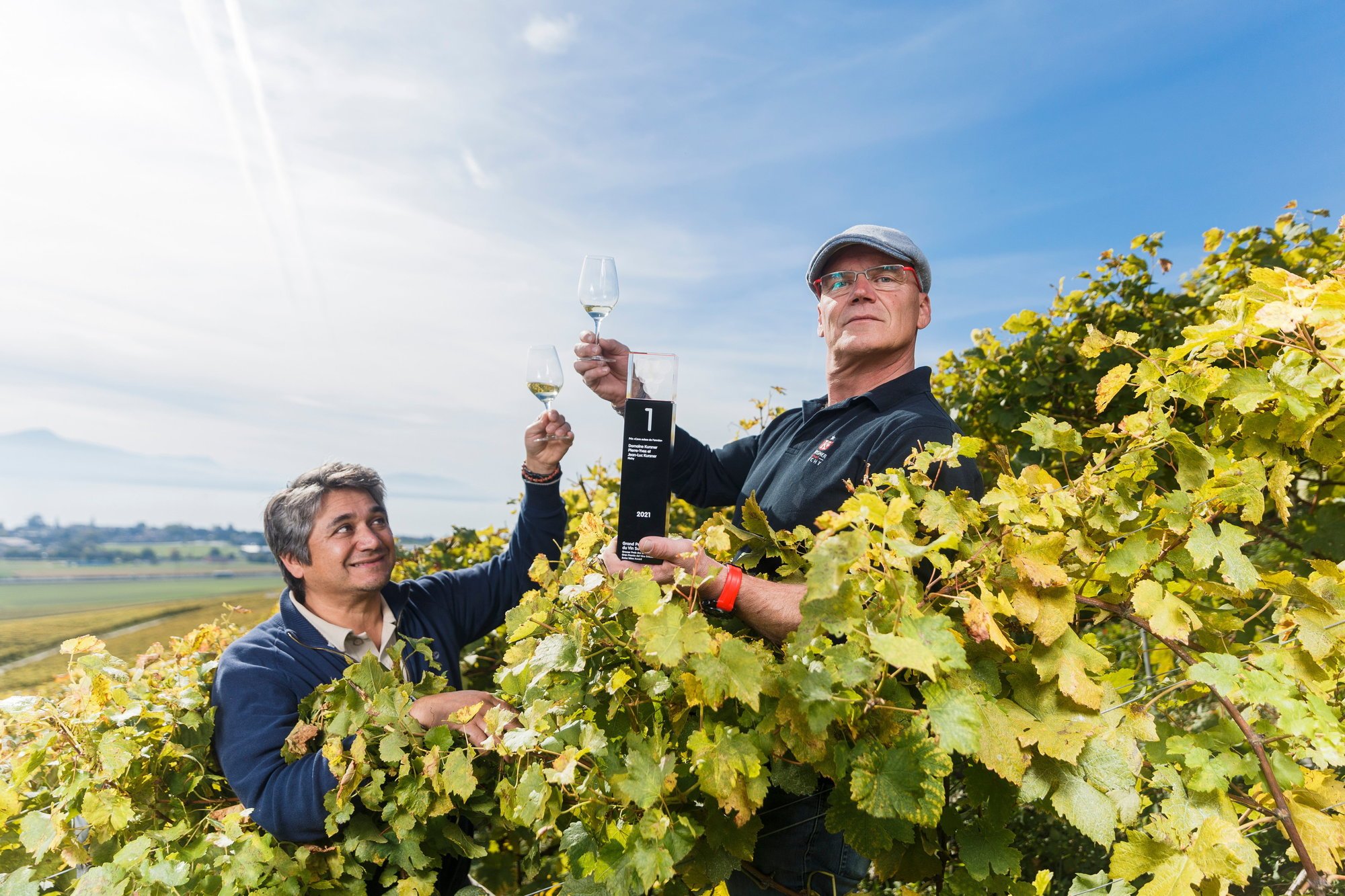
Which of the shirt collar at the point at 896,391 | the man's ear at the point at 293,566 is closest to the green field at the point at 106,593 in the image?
the man's ear at the point at 293,566

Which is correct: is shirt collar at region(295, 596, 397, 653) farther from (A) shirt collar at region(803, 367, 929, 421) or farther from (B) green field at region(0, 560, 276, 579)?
(B) green field at region(0, 560, 276, 579)

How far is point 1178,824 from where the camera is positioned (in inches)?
53.6

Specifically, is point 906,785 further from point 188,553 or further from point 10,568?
point 10,568

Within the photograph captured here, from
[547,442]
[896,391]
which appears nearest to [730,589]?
[896,391]

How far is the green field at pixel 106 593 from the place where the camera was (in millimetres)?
52094

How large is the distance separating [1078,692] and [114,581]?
253 feet

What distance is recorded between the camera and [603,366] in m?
2.93

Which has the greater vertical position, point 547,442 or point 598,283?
point 598,283

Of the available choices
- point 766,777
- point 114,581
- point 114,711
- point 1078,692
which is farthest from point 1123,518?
point 114,581

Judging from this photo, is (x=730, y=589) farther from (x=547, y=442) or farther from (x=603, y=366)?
(x=547, y=442)

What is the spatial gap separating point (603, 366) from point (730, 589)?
1501 mm

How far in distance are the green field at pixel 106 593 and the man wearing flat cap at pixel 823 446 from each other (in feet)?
174

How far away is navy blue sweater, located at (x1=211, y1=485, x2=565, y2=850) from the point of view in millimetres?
2279

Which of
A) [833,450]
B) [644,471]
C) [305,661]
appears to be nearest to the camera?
[644,471]
